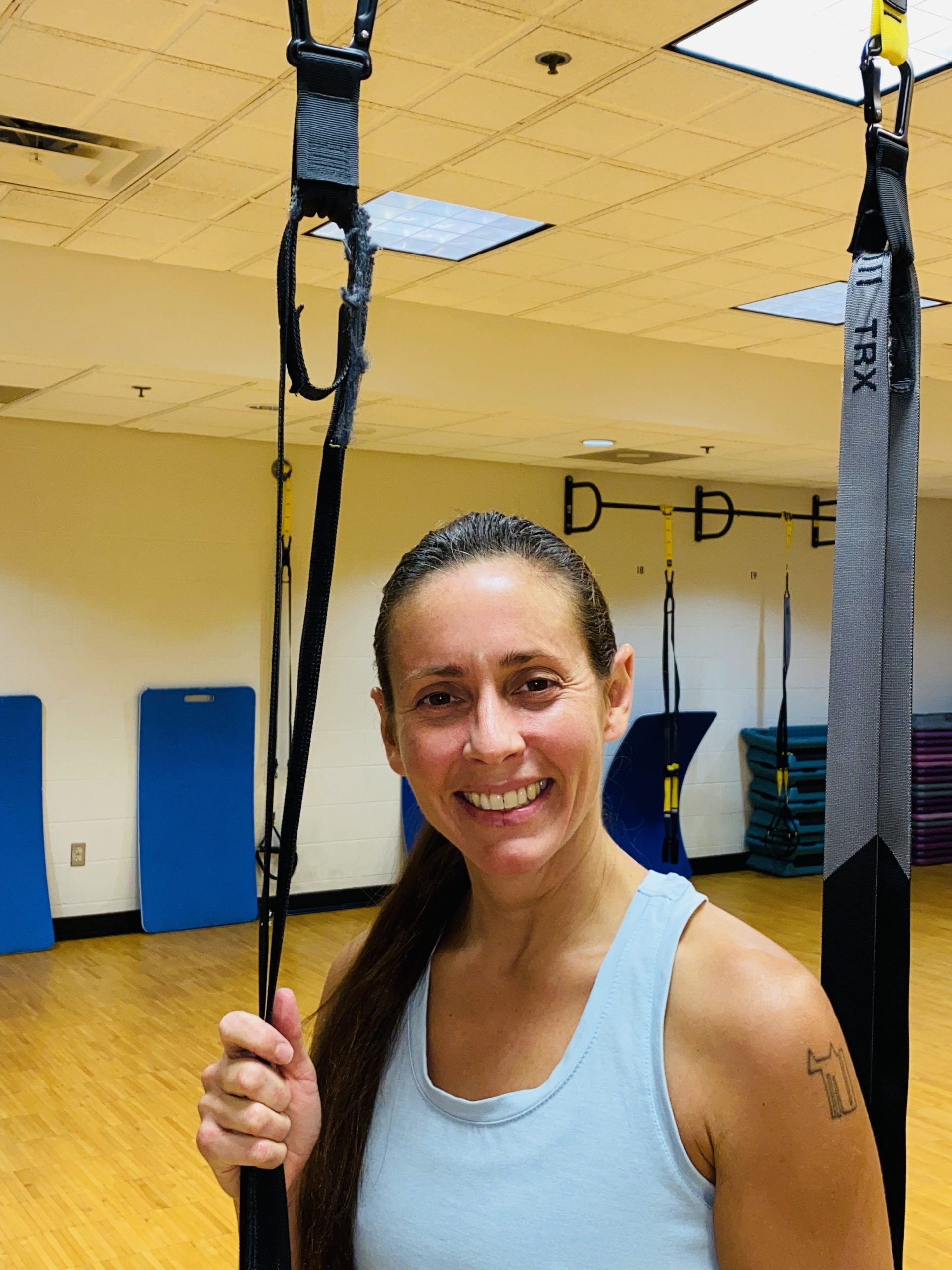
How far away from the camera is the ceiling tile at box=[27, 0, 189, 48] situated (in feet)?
10.2

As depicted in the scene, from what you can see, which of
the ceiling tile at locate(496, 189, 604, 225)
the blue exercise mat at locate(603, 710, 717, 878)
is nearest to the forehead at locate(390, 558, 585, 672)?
the ceiling tile at locate(496, 189, 604, 225)

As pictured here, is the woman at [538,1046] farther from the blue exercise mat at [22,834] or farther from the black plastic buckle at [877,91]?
the blue exercise mat at [22,834]

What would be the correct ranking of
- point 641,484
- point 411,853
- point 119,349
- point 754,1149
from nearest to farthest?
point 754,1149
point 411,853
point 119,349
point 641,484

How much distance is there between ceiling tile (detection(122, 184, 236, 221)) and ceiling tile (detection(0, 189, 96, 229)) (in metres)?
0.17

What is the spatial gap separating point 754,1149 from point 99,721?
6.85m

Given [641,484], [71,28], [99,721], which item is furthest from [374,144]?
[641,484]

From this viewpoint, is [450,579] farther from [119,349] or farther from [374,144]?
[119,349]

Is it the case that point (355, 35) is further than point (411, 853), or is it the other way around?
point (411, 853)

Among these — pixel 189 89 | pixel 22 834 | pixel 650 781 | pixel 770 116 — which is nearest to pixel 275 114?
pixel 189 89

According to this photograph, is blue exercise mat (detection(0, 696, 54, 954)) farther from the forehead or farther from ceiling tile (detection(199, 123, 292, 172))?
the forehead

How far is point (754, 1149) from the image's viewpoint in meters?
0.98

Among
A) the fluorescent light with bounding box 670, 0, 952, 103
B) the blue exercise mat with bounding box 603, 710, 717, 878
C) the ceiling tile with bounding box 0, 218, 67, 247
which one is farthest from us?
the blue exercise mat with bounding box 603, 710, 717, 878

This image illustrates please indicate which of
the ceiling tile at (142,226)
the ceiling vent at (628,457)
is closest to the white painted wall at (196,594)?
the ceiling vent at (628,457)

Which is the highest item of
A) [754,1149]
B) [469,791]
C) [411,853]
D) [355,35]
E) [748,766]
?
[355,35]
